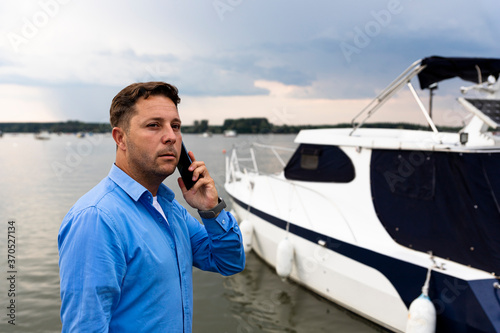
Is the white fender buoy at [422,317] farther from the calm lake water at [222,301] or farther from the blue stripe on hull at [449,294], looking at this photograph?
the calm lake water at [222,301]

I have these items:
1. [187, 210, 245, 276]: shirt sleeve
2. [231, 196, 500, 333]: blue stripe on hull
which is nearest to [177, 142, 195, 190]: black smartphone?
[187, 210, 245, 276]: shirt sleeve

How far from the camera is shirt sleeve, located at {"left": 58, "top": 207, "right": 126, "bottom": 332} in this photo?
108cm

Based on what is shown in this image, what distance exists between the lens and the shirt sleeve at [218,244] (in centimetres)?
168

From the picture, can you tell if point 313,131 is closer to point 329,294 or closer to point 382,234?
point 382,234

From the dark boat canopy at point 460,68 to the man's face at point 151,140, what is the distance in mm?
5195

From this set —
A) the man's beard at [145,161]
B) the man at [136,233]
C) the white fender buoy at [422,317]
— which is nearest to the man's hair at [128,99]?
the man at [136,233]

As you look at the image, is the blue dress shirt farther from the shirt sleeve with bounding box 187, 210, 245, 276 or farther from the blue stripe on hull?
the blue stripe on hull

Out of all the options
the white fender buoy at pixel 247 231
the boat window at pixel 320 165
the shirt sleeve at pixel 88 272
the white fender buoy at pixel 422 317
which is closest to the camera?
the shirt sleeve at pixel 88 272

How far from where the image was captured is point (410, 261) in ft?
15.3

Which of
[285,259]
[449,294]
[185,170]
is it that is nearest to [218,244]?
[185,170]

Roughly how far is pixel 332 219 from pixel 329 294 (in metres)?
1.31

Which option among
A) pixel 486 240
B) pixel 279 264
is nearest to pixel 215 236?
pixel 486 240

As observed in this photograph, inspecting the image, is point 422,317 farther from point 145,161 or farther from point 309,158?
point 145,161

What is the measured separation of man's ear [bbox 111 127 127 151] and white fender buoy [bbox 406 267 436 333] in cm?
428
